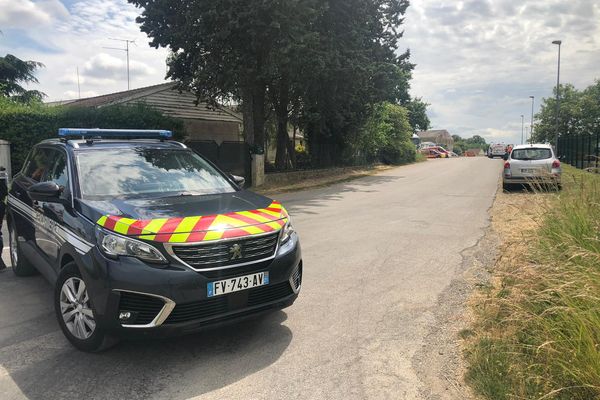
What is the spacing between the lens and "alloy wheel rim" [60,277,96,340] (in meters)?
3.66

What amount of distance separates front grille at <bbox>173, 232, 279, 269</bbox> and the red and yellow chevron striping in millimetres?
53

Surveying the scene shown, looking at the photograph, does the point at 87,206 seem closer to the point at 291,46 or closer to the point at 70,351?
the point at 70,351

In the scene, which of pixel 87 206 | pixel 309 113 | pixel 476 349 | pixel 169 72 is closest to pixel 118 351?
pixel 87 206

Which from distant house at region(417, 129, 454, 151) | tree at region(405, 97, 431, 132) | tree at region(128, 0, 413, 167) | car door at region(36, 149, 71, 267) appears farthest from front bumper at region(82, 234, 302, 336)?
distant house at region(417, 129, 454, 151)

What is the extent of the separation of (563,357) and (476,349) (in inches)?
31.1

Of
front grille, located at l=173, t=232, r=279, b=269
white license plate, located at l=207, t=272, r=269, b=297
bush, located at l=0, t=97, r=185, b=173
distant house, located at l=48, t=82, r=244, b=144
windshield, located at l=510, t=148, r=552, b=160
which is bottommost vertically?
white license plate, located at l=207, t=272, r=269, b=297

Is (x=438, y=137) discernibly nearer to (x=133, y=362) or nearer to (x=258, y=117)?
(x=258, y=117)

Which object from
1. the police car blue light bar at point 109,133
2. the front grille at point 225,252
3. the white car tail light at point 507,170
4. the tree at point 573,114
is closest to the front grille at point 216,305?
the front grille at point 225,252

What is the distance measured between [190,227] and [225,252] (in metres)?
0.33

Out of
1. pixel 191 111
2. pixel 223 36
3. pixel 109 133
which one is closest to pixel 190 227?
pixel 109 133

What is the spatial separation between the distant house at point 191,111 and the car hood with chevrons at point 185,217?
719 inches

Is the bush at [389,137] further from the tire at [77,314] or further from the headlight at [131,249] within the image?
the headlight at [131,249]

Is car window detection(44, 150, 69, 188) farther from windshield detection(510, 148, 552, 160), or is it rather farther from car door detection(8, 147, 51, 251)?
windshield detection(510, 148, 552, 160)

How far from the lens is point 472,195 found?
14.9 metres
